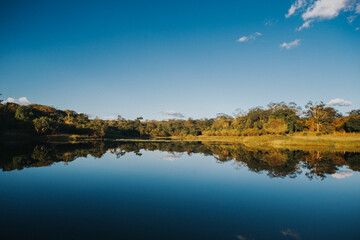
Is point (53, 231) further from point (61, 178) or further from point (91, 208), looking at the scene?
point (61, 178)

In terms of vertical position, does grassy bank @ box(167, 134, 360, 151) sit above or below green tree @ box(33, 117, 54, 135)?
below

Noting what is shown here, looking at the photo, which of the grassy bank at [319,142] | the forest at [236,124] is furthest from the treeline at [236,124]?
the grassy bank at [319,142]

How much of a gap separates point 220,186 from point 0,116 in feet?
175

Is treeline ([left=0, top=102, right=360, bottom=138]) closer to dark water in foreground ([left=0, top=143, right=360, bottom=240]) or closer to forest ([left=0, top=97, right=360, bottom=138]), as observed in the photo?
forest ([left=0, top=97, right=360, bottom=138])

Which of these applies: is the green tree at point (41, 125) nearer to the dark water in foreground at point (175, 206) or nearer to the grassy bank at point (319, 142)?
the dark water in foreground at point (175, 206)

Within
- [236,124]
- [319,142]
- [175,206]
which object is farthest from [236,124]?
[175,206]

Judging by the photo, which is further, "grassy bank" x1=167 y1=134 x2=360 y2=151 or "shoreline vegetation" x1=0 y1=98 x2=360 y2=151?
"shoreline vegetation" x1=0 y1=98 x2=360 y2=151

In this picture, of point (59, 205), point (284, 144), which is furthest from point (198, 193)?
point (284, 144)

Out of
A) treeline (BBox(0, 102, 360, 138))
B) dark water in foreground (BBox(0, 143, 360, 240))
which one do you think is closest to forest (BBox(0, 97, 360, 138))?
treeline (BBox(0, 102, 360, 138))

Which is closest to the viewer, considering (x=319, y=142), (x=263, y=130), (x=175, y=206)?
(x=175, y=206)

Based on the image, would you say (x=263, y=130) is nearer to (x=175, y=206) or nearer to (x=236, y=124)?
(x=236, y=124)

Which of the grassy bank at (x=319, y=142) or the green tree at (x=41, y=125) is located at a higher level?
the green tree at (x=41, y=125)

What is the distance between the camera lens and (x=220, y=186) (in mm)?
10602

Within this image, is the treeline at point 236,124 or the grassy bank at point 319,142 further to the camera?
the treeline at point 236,124
